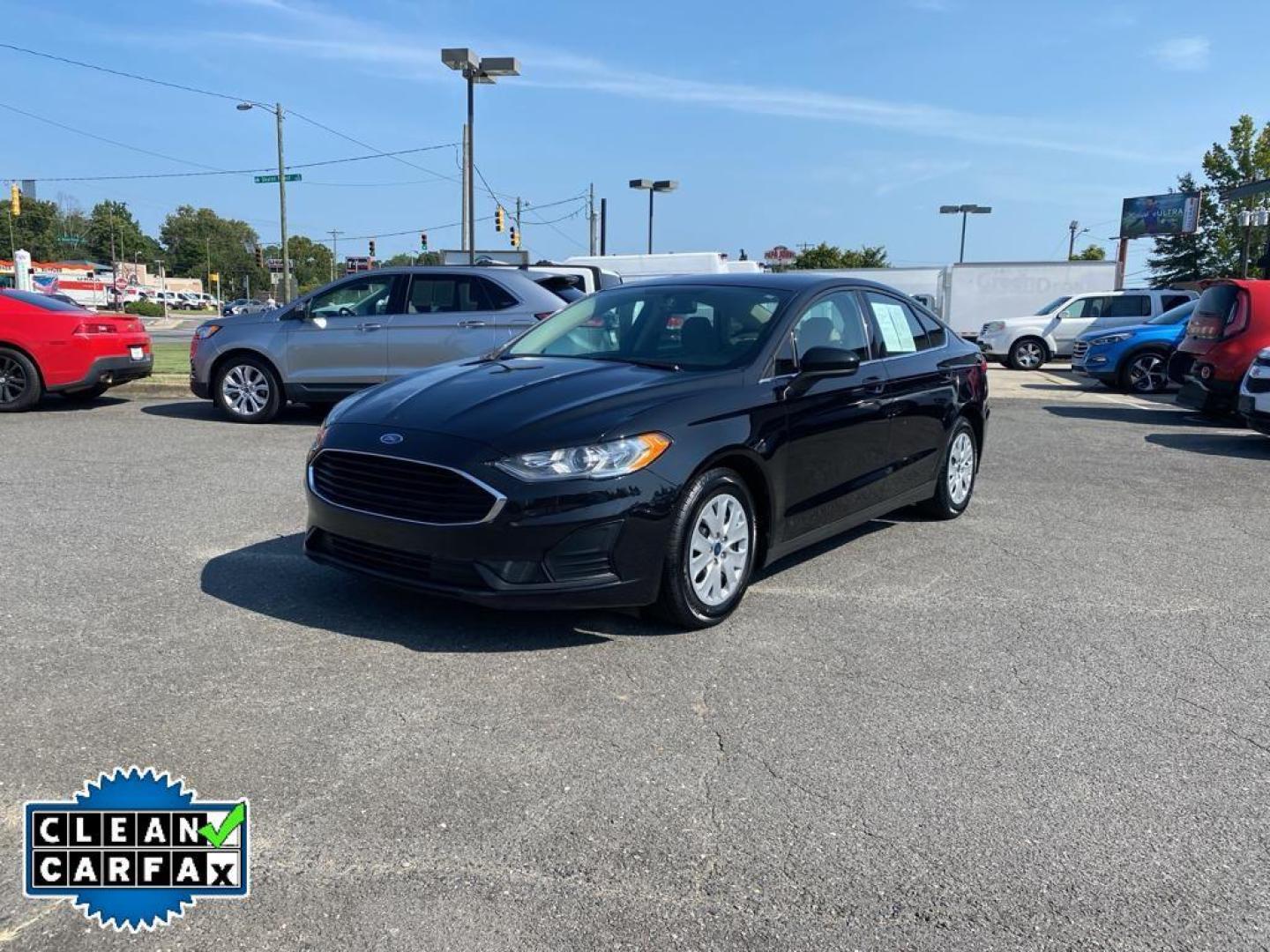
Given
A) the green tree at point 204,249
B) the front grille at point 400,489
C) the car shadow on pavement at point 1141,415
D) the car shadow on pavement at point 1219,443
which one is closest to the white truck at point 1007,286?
the car shadow on pavement at point 1141,415

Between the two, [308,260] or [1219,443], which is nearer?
[1219,443]

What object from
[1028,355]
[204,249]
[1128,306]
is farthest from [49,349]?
[204,249]

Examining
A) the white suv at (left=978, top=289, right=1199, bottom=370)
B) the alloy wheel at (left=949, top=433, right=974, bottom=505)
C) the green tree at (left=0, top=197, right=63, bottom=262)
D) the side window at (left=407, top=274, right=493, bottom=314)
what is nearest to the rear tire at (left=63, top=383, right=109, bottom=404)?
the side window at (left=407, top=274, right=493, bottom=314)

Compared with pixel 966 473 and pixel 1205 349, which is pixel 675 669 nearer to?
pixel 966 473

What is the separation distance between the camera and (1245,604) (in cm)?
499

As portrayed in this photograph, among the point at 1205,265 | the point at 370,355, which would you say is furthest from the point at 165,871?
the point at 1205,265

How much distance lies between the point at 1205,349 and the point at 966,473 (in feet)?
21.2

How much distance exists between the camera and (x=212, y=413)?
37.8ft

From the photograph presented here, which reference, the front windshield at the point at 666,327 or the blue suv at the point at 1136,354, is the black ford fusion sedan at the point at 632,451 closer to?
the front windshield at the point at 666,327

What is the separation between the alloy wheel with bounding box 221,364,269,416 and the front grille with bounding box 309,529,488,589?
6760 mm

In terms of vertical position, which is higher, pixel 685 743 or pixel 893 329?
pixel 893 329

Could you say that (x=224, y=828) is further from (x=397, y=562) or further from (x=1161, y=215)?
(x=1161, y=215)

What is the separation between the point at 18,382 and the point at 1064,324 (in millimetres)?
20087

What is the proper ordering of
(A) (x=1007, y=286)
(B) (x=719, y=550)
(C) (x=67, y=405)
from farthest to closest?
(A) (x=1007, y=286)
(C) (x=67, y=405)
(B) (x=719, y=550)
